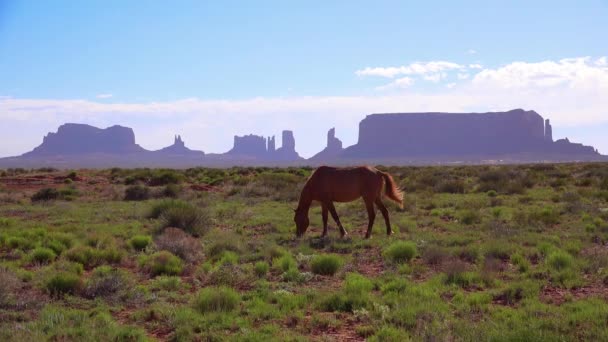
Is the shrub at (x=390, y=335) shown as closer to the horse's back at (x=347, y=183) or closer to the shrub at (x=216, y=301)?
the shrub at (x=216, y=301)

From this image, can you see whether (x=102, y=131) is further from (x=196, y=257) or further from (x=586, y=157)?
(x=196, y=257)

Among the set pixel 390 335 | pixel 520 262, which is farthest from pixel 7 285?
pixel 520 262

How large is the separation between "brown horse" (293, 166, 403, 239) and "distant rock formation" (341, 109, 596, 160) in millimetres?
139658

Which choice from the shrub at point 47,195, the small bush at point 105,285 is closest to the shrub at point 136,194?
the shrub at point 47,195

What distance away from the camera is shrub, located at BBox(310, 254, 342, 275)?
1012 cm

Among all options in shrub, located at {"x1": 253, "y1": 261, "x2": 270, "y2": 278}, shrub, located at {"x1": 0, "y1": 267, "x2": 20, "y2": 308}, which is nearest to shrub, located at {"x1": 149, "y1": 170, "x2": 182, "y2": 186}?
shrub, located at {"x1": 253, "y1": 261, "x2": 270, "y2": 278}

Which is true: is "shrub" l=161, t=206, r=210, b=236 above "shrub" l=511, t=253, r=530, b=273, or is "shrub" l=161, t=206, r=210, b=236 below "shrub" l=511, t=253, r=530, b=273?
above

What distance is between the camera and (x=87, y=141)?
184625 millimetres

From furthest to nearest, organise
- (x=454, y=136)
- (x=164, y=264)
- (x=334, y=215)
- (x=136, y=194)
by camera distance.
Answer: (x=454, y=136), (x=136, y=194), (x=334, y=215), (x=164, y=264)

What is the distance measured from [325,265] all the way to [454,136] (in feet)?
511

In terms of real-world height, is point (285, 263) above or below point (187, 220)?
below

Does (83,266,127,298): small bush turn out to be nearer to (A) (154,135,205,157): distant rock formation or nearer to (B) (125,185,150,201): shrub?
(B) (125,185,150,201): shrub

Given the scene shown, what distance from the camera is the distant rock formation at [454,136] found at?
503ft

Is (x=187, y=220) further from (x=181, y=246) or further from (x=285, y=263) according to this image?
(x=285, y=263)
